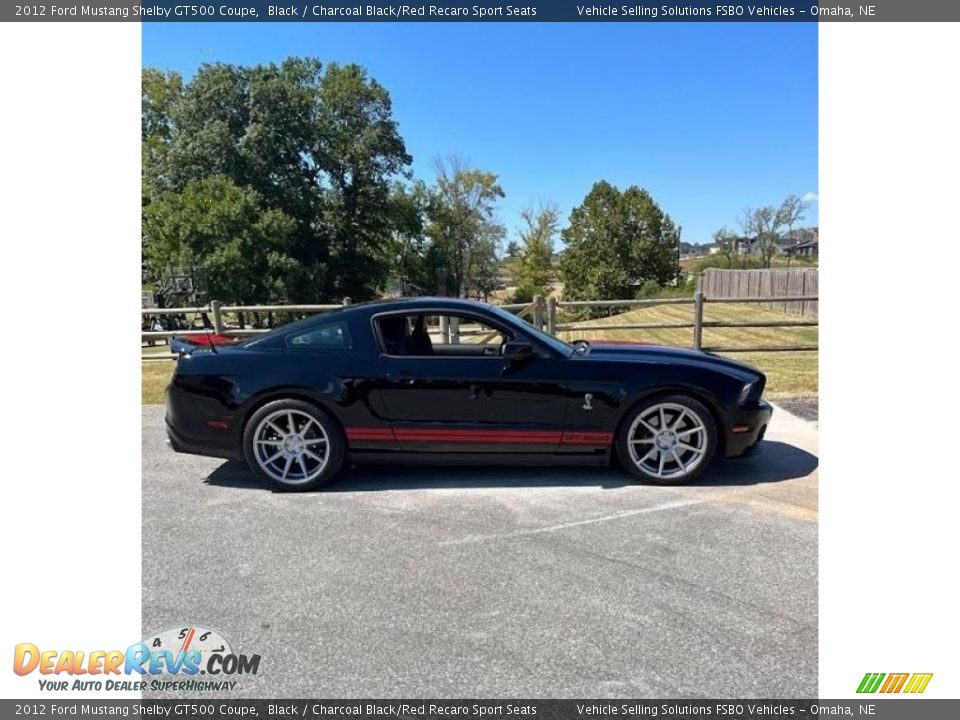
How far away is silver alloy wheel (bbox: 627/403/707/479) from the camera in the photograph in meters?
4.05

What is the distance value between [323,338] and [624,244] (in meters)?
39.1

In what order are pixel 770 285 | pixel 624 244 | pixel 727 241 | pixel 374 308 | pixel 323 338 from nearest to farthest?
1. pixel 323 338
2. pixel 374 308
3. pixel 770 285
4. pixel 624 244
5. pixel 727 241

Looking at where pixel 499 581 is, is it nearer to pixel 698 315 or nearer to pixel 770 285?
pixel 698 315

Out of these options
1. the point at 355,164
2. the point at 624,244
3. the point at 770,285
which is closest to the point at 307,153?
the point at 355,164

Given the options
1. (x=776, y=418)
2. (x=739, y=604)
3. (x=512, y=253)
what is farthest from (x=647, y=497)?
(x=512, y=253)

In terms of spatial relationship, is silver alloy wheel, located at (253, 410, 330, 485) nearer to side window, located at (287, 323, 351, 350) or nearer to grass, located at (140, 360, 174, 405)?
side window, located at (287, 323, 351, 350)

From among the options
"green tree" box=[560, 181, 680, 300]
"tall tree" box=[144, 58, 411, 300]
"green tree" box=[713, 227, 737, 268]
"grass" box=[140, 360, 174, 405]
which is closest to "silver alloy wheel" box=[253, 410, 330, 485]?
"grass" box=[140, 360, 174, 405]

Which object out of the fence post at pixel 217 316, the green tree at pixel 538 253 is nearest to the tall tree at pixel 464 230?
the green tree at pixel 538 253

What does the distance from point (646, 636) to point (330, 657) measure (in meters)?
1.29

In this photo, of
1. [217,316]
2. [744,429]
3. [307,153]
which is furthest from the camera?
[307,153]

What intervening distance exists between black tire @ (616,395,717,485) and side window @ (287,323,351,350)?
207 cm

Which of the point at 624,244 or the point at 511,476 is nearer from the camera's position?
the point at 511,476

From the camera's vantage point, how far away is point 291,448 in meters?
4.11

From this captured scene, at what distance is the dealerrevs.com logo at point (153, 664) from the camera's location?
2273mm
